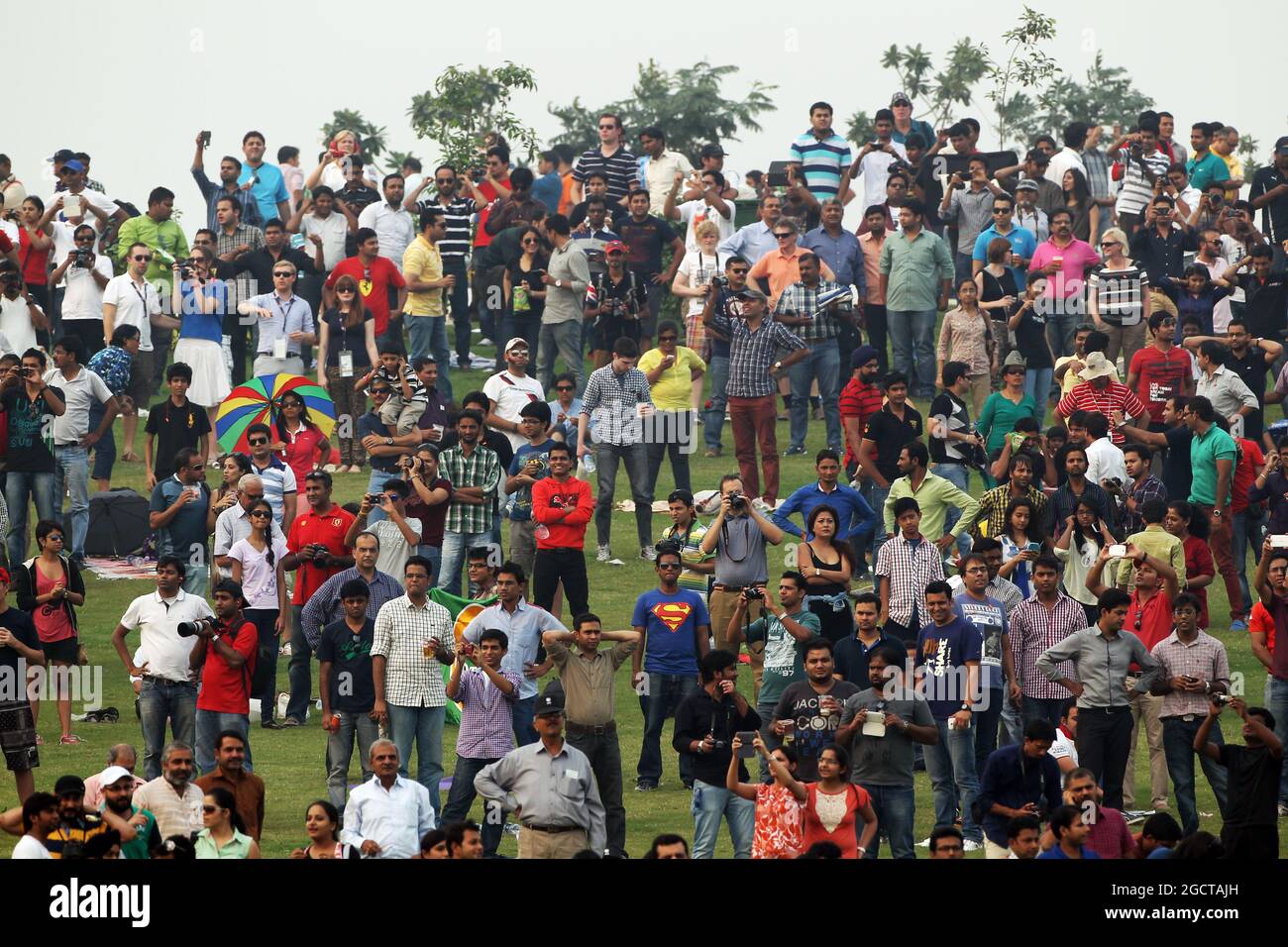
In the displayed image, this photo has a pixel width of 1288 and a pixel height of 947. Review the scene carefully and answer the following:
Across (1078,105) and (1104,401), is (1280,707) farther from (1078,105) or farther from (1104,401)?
(1078,105)

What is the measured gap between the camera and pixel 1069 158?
31.3 metres

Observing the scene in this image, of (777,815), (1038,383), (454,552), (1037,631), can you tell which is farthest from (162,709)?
(1038,383)

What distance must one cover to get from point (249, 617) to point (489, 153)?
1248cm

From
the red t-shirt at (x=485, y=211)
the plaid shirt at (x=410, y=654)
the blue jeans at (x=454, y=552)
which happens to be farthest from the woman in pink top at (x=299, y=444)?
the red t-shirt at (x=485, y=211)

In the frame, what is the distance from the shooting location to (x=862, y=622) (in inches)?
695

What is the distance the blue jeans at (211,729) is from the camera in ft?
58.5

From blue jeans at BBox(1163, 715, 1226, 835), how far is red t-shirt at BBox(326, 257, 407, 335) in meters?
13.5

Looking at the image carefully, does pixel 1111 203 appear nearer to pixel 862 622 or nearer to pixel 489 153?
pixel 489 153

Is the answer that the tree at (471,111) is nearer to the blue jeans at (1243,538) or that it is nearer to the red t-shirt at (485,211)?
the red t-shirt at (485,211)

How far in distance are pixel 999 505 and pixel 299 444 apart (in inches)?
269

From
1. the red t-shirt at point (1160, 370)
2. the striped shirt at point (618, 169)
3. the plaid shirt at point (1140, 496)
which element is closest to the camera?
the plaid shirt at point (1140, 496)

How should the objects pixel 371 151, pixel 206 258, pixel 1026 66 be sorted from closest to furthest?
1. pixel 206 258
2. pixel 1026 66
3. pixel 371 151

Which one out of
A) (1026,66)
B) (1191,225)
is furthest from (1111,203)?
(1026,66)

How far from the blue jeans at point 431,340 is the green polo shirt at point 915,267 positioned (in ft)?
18.3
